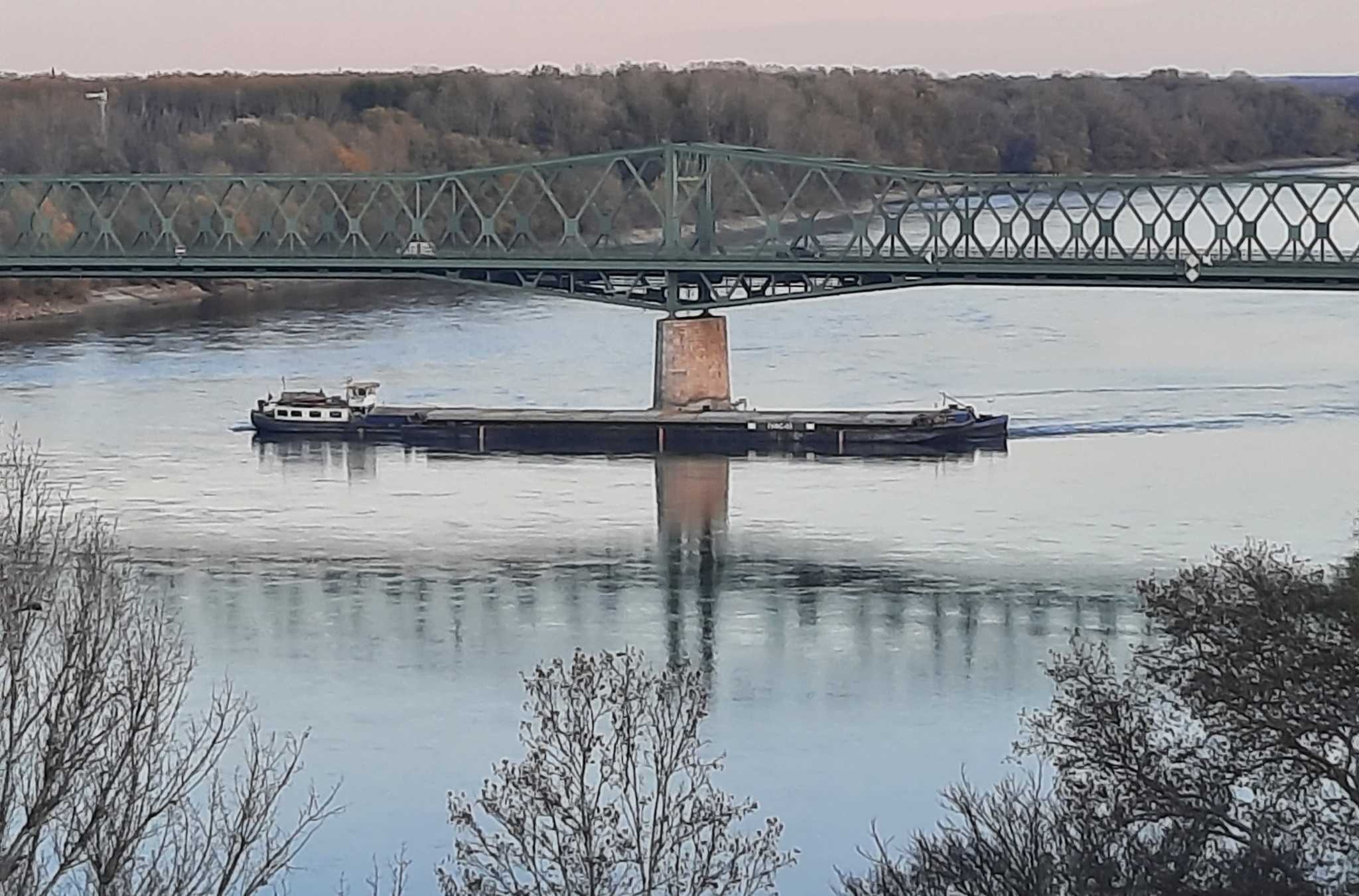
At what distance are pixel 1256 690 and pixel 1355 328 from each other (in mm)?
40129

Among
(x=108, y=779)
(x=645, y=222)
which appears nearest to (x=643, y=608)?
(x=108, y=779)

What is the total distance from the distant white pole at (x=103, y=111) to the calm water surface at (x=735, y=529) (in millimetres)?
31296

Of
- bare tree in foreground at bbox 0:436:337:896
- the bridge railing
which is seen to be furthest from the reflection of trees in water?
the bridge railing

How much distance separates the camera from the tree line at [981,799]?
12.5 metres

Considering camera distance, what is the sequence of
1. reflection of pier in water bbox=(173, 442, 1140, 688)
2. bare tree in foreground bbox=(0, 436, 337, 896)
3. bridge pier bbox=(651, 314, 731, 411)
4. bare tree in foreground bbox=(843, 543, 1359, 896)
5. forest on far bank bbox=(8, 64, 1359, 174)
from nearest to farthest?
bare tree in foreground bbox=(0, 436, 337, 896)
bare tree in foreground bbox=(843, 543, 1359, 896)
reflection of pier in water bbox=(173, 442, 1140, 688)
bridge pier bbox=(651, 314, 731, 411)
forest on far bank bbox=(8, 64, 1359, 174)

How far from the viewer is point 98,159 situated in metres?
83.3

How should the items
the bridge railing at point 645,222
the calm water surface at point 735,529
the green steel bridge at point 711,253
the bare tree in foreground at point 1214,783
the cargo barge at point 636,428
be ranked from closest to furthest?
1. the bare tree in foreground at point 1214,783
2. the calm water surface at point 735,529
3. the cargo barge at point 636,428
4. the green steel bridge at point 711,253
5. the bridge railing at point 645,222

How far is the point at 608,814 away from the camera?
52.6 feet

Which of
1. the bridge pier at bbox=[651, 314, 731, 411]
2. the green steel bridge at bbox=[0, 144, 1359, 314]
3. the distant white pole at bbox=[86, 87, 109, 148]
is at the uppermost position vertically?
the distant white pole at bbox=[86, 87, 109, 148]

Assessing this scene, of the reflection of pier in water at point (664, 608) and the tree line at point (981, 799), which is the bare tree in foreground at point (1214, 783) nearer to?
the tree line at point (981, 799)

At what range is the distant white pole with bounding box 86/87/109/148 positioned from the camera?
86.4m

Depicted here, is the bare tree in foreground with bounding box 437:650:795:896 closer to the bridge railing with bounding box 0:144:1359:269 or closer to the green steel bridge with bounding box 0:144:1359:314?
the bridge railing with bounding box 0:144:1359:269

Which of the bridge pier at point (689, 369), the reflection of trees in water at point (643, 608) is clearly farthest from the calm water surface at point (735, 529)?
the bridge pier at point (689, 369)

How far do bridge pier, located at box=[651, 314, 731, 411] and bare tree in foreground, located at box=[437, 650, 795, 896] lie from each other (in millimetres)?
20305
